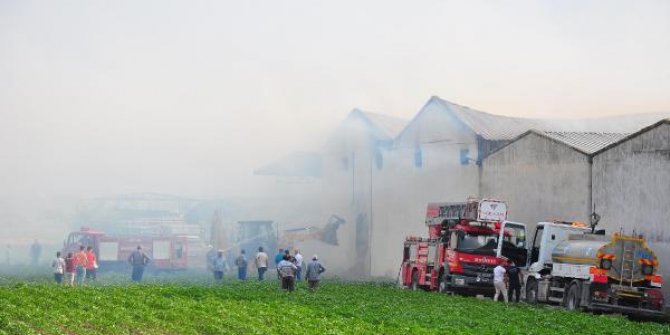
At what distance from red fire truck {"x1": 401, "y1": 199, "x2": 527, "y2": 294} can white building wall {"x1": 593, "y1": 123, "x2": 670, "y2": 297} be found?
4.24m

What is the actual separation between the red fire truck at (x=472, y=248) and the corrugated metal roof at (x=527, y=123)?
13.9 metres

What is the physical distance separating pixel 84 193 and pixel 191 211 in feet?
33.5

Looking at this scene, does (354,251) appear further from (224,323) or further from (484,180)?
(224,323)

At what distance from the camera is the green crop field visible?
75.0 ft

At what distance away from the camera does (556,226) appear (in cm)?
3888

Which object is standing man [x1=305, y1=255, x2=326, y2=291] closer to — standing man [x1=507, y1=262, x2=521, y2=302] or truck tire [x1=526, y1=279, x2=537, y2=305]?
standing man [x1=507, y1=262, x2=521, y2=302]

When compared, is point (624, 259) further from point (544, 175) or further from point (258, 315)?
point (544, 175)

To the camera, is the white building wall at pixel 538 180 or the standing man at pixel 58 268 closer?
the standing man at pixel 58 268

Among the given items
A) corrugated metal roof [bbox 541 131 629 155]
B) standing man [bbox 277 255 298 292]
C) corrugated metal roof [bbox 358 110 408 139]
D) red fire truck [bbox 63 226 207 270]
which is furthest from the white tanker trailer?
red fire truck [bbox 63 226 207 270]

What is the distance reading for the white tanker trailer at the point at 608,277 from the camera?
110 ft

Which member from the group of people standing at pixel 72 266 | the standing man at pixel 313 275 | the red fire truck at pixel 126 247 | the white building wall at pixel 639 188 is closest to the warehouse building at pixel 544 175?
the white building wall at pixel 639 188

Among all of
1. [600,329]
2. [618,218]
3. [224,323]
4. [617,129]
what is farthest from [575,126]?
[224,323]

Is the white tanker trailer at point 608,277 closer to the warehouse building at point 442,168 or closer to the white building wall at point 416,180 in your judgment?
the warehouse building at point 442,168

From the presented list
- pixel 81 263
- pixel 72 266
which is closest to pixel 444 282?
pixel 81 263
